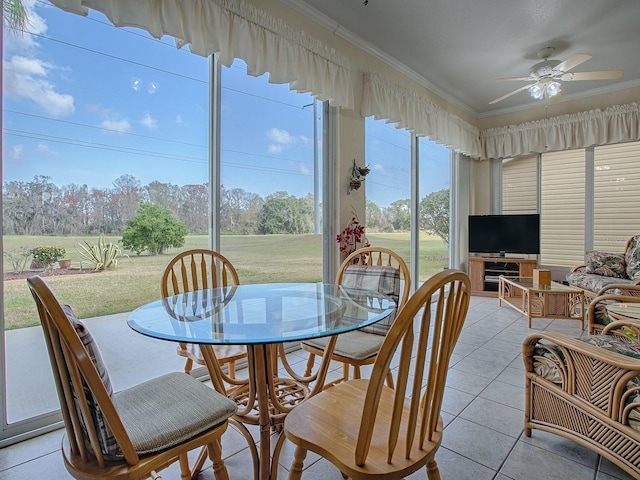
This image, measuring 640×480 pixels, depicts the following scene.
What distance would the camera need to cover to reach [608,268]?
4125 millimetres

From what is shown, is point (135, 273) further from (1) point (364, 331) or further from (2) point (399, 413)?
(2) point (399, 413)

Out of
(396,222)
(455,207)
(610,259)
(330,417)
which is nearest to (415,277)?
(396,222)

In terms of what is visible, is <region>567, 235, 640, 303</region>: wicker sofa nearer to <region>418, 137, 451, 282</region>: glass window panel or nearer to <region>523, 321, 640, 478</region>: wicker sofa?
<region>418, 137, 451, 282</region>: glass window panel

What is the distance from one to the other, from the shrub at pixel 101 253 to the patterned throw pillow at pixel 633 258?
5026 millimetres

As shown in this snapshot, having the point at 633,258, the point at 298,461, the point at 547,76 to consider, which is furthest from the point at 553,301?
the point at 298,461

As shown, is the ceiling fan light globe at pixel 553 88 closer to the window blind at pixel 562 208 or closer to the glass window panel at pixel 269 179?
the window blind at pixel 562 208

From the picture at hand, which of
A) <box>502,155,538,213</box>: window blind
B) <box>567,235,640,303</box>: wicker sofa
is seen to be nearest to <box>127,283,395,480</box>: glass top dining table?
<box>567,235,640,303</box>: wicker sofa

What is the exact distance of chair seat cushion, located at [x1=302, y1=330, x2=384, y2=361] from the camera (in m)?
1.68

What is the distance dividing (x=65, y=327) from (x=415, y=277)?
4.24 m

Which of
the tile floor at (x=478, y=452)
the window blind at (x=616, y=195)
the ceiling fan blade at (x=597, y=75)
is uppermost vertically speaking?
the ceiling fan blade at (x=597, y=75)

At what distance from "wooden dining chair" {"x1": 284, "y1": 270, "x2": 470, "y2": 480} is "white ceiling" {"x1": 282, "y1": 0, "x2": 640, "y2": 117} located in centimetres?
274

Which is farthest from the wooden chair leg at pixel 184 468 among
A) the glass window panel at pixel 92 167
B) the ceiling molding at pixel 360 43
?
the ceiling molding at pixel 360 43

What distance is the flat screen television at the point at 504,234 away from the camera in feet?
16.2

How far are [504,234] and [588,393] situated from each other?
4.07 metres
